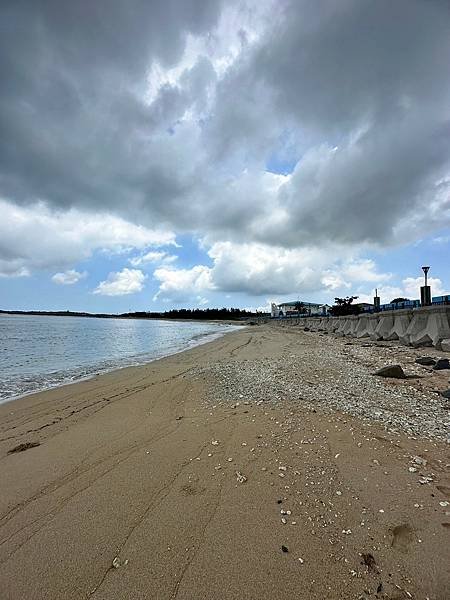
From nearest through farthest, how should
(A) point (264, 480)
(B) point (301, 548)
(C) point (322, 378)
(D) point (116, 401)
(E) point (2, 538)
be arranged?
(B) point (301, 548)
(E) point (2, 538)
(A) point (264, 480)
(D) point (116, 401)
(C) point (322, 378)

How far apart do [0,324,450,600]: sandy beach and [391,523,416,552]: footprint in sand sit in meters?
0.01

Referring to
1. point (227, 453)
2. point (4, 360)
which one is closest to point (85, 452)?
point (227, 453)

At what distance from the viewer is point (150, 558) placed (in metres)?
2.75

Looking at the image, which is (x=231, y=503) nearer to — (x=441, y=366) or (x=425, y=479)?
(x=425, y=479)

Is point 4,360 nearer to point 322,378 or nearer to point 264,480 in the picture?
point 322,378

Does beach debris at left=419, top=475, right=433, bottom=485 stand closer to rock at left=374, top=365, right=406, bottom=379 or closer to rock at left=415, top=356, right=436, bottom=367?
rock at left=374, top=365, right=406, bottom=379

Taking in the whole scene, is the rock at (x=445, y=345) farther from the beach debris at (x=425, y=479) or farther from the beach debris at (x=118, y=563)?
the beach debris at (x=118, y=563)

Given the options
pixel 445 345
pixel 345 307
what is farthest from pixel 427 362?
pixel 345 307

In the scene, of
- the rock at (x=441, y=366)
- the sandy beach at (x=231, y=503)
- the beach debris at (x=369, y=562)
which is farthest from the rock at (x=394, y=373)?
the beach debris at (x=369, y=562)

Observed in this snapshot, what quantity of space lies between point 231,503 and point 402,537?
1755 millimetres

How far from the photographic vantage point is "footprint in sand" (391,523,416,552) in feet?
9.25

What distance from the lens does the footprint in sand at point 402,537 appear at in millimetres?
2818

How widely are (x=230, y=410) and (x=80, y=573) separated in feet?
15.1

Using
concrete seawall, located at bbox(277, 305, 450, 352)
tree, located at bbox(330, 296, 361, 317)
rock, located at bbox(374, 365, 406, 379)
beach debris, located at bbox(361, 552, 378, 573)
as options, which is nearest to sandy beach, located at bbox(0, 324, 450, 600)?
beach debris, located at bbox(361, 552, 378, 573)
